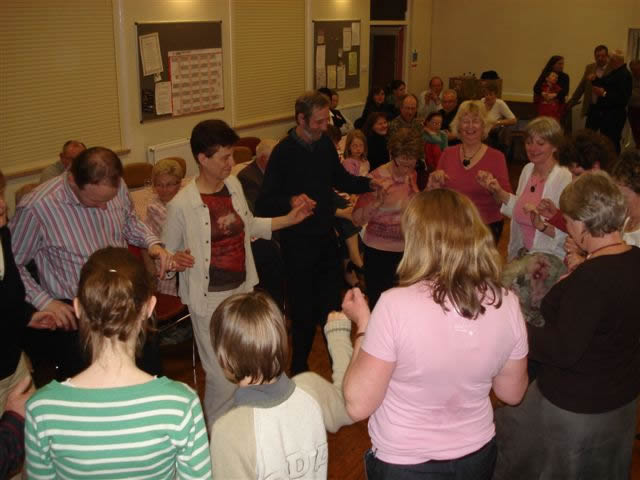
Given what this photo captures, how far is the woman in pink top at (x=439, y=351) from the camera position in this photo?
175cm

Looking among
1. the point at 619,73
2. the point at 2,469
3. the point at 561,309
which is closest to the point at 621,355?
the point at 561,309

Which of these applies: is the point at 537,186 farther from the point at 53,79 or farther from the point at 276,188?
the point at 53,79

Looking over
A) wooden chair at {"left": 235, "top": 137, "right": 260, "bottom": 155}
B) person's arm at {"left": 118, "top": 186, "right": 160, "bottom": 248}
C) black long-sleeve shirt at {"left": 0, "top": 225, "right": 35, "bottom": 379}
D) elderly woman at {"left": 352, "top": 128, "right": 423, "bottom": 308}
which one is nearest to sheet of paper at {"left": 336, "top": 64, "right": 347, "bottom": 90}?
wooden chair at {"left": 235, "top": 137, "right": 260, "bottom": 155}

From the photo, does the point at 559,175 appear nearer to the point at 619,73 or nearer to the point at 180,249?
the point at 180,249

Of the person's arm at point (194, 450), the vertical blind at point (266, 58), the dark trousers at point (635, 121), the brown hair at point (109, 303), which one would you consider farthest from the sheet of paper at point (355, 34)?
the person's arm at point (194, 450)

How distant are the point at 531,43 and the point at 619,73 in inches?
79.6

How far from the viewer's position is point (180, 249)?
3145mm

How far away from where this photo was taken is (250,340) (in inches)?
65.2

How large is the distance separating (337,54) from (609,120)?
390 centimetres

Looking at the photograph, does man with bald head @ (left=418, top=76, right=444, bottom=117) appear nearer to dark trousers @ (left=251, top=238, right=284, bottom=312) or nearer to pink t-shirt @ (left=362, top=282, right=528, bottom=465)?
dark trousers @ (left=251, top=238, right=284, bottom=312)

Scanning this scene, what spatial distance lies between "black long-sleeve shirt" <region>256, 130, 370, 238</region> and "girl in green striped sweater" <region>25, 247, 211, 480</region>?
1.97 meters

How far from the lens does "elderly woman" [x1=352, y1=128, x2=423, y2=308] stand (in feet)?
12.7

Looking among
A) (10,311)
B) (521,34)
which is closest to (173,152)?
(10,311)

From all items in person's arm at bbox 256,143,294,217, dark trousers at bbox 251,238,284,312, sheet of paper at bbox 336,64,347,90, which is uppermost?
sheet of paper at bbox 336,64,347,90
